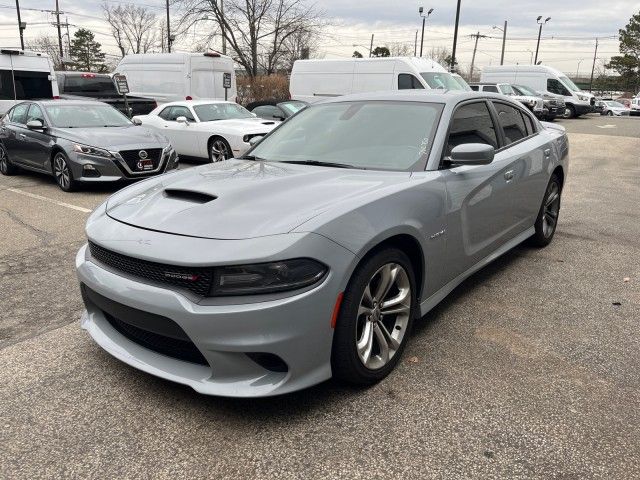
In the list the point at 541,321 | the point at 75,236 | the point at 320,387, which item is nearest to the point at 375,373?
the point at 320,387

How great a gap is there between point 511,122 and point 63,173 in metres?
6.71

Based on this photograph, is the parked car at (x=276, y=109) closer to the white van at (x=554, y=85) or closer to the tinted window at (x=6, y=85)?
the tinted window at (x=6, y=85)

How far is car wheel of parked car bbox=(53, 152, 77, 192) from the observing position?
27.1 ft

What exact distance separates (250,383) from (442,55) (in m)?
89.8

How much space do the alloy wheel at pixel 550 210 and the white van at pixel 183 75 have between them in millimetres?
12960

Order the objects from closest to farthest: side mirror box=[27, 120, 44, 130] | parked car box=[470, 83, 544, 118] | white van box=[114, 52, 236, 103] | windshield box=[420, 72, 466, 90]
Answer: side mirror box=[27, 120, 44, 130], windshield box=[420, 72, 466, 90], white van box=[114, 52, 236, 103], parked car box=[470, 83, 544, 118]

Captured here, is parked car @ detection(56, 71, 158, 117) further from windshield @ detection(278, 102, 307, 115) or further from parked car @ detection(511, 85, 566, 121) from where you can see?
parked car @ detection(511, 85, 566, 121)

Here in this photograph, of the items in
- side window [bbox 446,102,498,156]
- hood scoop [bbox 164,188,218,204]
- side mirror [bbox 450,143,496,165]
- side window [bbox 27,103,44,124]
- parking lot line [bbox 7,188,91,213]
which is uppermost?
side window [bbox 446,102,498,156]

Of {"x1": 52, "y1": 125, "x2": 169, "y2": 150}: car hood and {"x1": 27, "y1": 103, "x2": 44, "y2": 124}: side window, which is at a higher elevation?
{"x1": 27, "y1": 103, "x2": 44, "y2": 124}: side window

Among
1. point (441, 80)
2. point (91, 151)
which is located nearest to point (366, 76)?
point (441, 80)

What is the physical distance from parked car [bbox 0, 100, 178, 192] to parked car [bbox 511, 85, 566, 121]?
63.1ft

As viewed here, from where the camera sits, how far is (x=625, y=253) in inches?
207

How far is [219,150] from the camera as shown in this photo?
10.8 metres

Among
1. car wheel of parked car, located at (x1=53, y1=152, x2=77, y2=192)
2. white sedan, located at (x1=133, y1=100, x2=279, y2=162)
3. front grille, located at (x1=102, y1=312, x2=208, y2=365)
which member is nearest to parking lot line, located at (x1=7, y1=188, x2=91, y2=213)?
car wheel of parked car, located at (x1=53, y1=152, x2=77, y2=192)
